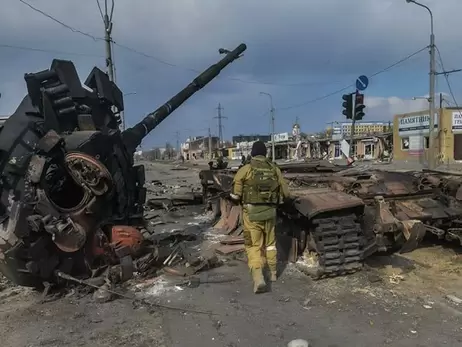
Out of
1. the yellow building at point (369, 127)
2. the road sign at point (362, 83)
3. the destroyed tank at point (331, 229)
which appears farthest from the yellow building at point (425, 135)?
the destroyed tank at point (331, 229)

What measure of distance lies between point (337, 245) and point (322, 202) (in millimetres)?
551

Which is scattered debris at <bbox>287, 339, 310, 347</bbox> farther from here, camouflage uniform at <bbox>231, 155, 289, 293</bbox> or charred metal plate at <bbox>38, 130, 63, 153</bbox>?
charred metal plate at <bbox>38, 130, 63, 153</bbox>

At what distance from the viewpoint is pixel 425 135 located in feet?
116

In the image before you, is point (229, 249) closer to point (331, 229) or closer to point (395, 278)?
point (331, 229)

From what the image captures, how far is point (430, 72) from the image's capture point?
20812 millimetres

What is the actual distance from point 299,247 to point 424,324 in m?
2.64

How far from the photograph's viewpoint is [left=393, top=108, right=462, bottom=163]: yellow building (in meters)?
33.5

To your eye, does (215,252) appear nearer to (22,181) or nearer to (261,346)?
(22,181)

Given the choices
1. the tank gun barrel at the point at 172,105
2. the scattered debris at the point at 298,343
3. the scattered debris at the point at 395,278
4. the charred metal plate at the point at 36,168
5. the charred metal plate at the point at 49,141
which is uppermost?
the tank gun barrel at the point at 172,105

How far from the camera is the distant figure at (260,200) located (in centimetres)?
642

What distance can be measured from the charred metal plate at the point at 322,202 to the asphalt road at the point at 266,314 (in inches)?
35.9

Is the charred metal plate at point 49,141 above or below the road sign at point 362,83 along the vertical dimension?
below

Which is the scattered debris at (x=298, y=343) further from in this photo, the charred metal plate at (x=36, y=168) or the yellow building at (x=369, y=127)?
the yellow building at (x=369, y=127)

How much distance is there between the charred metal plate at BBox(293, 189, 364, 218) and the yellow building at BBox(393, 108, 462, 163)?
87.5 ft
